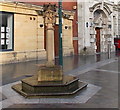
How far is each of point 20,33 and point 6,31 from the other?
1.06 m

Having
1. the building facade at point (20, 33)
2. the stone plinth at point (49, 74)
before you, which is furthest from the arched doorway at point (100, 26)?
the stone plinth at point (49, 74)

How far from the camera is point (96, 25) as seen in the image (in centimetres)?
2314

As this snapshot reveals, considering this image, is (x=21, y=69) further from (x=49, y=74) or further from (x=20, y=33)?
(x=49, y=74)

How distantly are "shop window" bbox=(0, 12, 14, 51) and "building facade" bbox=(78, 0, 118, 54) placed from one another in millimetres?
8321

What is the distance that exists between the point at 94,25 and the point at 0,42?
37.3 ft

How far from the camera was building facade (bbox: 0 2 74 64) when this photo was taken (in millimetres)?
14461

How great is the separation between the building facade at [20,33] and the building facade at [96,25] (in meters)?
5.48

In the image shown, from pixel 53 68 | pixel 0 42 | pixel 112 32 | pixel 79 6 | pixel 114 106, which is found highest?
pixel 79 6

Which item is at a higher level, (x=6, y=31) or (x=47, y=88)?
(x=6, y=31)

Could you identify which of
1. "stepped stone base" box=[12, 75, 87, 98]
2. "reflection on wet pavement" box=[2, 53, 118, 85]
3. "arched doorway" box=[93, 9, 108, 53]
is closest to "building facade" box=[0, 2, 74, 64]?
"reflection on wet pavement" box=[2, 53, 118, 85]

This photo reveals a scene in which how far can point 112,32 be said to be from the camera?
25.8 m

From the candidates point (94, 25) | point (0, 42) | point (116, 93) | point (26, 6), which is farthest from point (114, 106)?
point (94, 25)

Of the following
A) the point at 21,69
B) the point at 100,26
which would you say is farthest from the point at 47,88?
the point at 100,26

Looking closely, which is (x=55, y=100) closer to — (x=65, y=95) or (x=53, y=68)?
(x=65, y=95)
